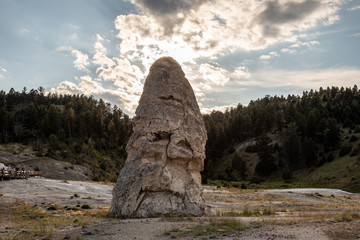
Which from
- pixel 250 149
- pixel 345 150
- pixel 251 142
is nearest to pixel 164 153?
pixel 345 150

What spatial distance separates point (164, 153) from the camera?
19125mm

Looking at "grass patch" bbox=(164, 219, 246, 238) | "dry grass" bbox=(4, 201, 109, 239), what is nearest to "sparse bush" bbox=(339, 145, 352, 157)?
"grass patch" bbox=(164, 219, 246, 238)

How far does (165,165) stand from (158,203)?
8.66 feet

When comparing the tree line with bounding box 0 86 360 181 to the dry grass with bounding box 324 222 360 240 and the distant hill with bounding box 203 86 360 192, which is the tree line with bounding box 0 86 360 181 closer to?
the distant hill with bounding box 203 86 360 192

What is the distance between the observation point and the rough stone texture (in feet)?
58.2

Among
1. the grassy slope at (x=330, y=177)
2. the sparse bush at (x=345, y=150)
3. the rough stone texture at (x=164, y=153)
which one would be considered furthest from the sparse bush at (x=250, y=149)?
the rough stone texture at (x=164, y=153)

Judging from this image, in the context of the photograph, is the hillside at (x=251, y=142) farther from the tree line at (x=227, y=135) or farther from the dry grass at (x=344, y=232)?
the dry grass at (x=344, y=232)

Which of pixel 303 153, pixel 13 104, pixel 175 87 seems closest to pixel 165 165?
pixel 175 87

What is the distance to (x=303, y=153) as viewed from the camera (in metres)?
90.2

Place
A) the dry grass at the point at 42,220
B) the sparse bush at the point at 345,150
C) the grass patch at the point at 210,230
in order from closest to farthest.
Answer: the grass patch at the point at 210,230
the dry grass at the point at 42,220
the sparse bush at the point at 345,150

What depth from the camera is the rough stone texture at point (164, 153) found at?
1775cm

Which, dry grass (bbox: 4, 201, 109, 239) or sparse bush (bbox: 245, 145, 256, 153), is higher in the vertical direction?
sparse bush (bbox: 245, 145, 256, 153)

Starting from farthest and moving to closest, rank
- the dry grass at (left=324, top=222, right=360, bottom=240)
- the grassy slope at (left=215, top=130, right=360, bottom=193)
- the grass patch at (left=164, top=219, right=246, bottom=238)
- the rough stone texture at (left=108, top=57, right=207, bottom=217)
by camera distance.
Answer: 1. the grassy slope at (left=215, top=130, right=360, bottom=193)
2. the rough stone texture at (left=108, top=57, right=207, bottom=217)
3. the grass patch at (left=164, top=219, right=246, bottom=238)
4. the dry grass at (left=324, top=222, right=360, bottom=240)

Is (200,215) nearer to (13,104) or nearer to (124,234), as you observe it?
(124,234)
